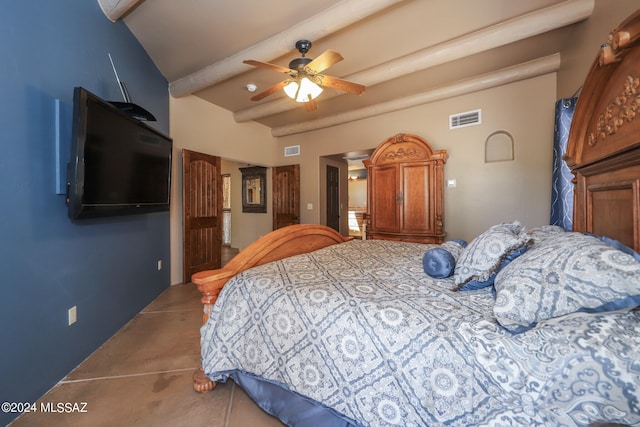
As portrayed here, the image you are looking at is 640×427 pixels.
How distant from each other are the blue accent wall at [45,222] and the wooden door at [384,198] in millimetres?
3202

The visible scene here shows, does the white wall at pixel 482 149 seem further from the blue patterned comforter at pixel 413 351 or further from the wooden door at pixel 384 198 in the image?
the blue patterned comforter at pixel 413 351

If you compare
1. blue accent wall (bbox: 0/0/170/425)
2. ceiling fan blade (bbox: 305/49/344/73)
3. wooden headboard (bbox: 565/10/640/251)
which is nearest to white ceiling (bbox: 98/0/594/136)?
ceiling fan blade (bbox: 305/49/344/73)

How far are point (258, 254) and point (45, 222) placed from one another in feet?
4.42

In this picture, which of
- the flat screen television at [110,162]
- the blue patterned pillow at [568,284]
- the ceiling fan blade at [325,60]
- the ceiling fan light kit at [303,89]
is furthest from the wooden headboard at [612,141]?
the flat screen television at [110,162]

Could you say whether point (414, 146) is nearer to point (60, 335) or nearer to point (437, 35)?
point (437, 35)

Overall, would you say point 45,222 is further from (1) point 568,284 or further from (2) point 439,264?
(1) point 568,284

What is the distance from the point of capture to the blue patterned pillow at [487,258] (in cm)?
123

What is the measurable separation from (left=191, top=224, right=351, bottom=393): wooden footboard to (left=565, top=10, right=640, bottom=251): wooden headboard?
1846mm

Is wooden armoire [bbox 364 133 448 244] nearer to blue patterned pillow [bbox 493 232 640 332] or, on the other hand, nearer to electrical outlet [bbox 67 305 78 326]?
blue patterned pillow [bbox 493 232 640 332]

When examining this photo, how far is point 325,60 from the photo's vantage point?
7.07 ft

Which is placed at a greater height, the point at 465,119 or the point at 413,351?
the point at 465,119

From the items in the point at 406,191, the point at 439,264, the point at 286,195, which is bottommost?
the point at 439,264

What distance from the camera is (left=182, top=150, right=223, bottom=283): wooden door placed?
3721 millimetres

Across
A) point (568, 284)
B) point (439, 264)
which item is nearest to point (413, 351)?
point (568, 284)
